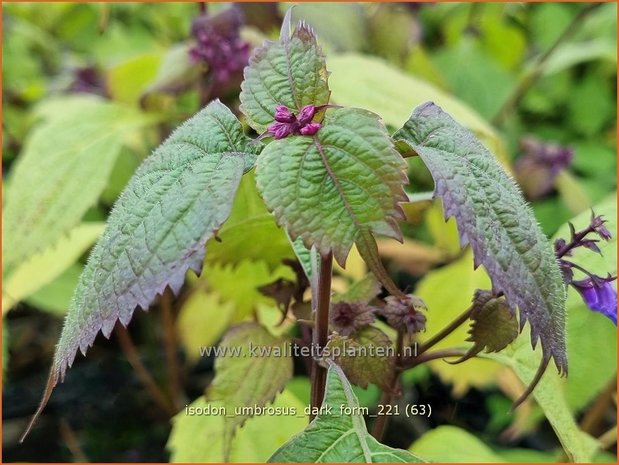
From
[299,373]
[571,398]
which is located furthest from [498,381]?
[299,373]

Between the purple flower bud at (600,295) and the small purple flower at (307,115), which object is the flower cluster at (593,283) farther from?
the small purple flower at (307,115)

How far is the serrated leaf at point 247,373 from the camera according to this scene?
434 mm

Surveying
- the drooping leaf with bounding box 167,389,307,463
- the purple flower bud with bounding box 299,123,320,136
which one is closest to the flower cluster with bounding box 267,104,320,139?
the purple flower bud with bounding box 299,123,320,136

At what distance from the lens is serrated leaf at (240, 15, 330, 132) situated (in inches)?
14.4

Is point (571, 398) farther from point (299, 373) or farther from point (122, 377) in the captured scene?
point (122, 377)

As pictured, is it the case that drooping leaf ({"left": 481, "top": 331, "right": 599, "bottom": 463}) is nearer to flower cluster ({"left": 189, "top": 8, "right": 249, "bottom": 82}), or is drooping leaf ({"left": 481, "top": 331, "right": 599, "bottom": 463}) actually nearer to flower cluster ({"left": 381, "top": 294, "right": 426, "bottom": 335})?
flower cluster ({"left": 381, "top": 294, "right": 426, "bottom": 335})

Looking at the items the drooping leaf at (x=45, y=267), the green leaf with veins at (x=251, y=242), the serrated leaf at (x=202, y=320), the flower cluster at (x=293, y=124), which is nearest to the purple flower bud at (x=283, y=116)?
the flower cluster at (x=293, y=124)

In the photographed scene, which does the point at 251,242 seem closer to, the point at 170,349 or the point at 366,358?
the point at 366,358

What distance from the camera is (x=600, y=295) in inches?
15.7

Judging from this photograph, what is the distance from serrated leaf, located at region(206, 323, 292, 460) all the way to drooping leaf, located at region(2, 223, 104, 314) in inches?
12.5

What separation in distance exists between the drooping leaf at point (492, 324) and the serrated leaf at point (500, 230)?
0.17 ft

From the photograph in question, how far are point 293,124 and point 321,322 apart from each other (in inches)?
4.5

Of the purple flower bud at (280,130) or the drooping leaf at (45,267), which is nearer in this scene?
the purple flower bud at (280,130)

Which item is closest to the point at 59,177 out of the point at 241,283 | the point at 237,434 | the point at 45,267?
the point at 45,267
